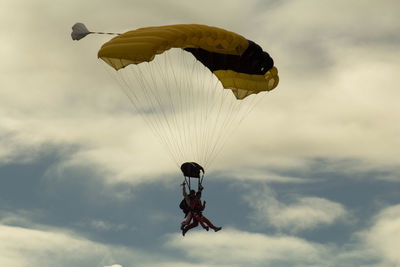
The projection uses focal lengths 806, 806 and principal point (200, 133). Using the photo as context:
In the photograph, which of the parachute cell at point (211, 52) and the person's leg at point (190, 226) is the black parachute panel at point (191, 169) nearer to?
the person's leg at point (190, 226)

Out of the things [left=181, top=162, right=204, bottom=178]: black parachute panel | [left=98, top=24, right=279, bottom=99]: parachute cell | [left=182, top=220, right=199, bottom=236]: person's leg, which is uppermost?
[left=98, top=24, right=279, bottom=99]: parachute cell

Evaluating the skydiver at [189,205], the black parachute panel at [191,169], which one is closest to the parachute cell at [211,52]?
the black parachute panel at [191,169]

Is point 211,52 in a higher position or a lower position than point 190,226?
higher

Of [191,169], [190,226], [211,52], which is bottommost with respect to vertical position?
[190,226]

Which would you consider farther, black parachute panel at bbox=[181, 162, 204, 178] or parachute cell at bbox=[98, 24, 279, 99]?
black parachute panel at bbox=[181, 162, 204, 178]

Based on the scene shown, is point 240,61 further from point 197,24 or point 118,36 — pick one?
point 118,36

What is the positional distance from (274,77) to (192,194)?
7.56m

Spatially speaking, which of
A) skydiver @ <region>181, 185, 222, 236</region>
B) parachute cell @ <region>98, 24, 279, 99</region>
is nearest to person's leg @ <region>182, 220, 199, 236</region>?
skydiver @ <region>181, 185, 222, 236</region>

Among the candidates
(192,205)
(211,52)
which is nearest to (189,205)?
(192,205)

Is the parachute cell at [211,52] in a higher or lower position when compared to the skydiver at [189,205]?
higher

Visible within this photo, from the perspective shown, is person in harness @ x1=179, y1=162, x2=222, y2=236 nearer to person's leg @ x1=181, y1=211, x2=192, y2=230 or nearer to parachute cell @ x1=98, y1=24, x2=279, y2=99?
person's leg @ x1=181, y1=211, x2=192, y2=230

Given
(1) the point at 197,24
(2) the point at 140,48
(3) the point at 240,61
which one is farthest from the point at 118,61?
(3) the point at 240,61

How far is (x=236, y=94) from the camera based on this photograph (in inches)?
1566

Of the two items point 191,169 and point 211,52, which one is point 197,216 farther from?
point 211,52
